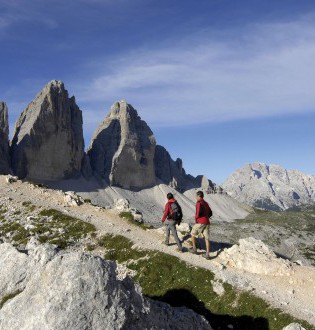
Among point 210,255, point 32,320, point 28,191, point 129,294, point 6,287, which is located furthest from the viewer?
point 28,191

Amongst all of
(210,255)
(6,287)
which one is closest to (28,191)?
(210,255)

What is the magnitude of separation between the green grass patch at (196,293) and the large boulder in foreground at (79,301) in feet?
34.8

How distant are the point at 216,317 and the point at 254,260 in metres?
6.62

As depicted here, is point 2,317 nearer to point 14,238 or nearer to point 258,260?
point 258,260

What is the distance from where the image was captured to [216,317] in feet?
78.6

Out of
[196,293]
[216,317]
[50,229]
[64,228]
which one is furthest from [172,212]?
[50,229]

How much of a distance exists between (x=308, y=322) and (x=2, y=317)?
16.8m

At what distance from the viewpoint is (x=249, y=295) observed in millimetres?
24984

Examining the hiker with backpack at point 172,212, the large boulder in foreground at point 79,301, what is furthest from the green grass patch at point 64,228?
the large boulder in foreground at point 79,301

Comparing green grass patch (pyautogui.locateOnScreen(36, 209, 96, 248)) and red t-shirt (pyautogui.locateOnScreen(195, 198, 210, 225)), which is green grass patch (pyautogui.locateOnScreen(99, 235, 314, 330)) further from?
green grass patch (pyautogui.locateOnScreen(36, 209, 96, 248))

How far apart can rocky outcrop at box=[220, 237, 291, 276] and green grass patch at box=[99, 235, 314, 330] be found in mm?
2874

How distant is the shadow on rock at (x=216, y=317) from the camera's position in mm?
22859

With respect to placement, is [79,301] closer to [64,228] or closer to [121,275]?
[121,275]

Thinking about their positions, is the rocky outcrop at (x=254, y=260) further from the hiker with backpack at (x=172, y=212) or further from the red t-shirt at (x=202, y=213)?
the hiker with backpack at (x=172, y=212)
